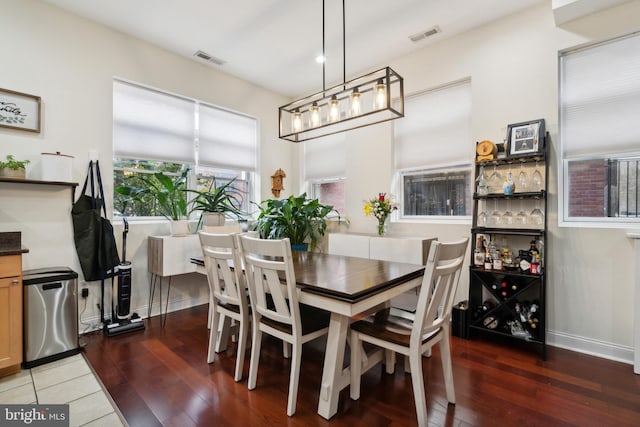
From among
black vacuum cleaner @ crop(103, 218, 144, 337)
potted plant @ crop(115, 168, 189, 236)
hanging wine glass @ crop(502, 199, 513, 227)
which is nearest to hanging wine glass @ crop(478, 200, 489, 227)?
hanging wine glass @ crop(502, 199, 513, 227)

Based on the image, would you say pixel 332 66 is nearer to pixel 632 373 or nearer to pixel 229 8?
pixel 229 8

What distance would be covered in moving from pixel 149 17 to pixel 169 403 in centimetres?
335

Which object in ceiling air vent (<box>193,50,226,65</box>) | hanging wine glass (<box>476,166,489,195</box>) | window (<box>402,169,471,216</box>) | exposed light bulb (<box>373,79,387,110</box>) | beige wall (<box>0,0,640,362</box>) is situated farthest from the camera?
ceiling air vent (<box>193,50,226,65</box>)

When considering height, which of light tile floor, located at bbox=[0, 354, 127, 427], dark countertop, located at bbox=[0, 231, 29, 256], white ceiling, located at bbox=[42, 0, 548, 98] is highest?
white ceiling, located at bbox=[42, 0, 548, 98]

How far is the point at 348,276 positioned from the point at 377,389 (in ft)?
2.61

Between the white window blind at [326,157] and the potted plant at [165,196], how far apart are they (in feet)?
6.55

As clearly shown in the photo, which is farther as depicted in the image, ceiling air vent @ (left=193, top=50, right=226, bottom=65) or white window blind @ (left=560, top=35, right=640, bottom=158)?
ceiling air vent @ (left=193, top=50, right=226, bottom=65)

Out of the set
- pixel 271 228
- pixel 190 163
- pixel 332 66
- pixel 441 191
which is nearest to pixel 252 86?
pixel 332 66

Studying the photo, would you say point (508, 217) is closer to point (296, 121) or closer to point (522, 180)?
point (522, 180)

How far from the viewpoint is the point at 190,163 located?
3.79 m

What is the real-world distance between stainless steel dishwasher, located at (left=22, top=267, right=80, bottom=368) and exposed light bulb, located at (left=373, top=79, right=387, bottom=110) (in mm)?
2793

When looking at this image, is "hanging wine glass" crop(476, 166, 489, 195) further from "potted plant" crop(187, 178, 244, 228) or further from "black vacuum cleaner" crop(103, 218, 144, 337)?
"black vacuum cleaner" crop(103, 218, 144, 337)

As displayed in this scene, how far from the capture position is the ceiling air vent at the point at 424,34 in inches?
124

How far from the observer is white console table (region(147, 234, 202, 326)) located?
10.1 ft
